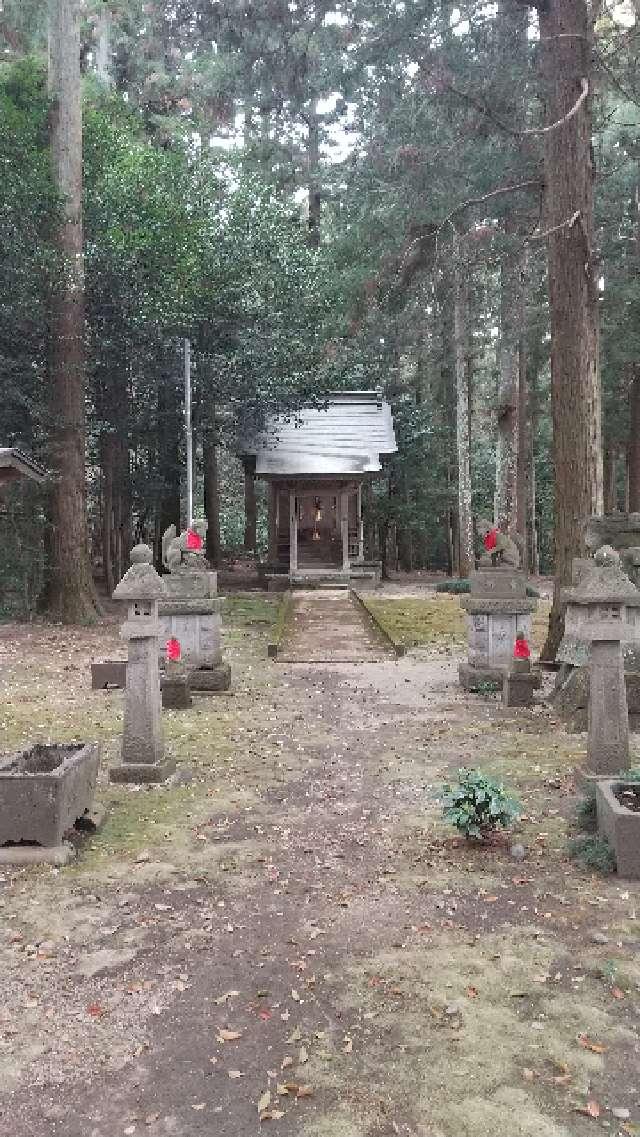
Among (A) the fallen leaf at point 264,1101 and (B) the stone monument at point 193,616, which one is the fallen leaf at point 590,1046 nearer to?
(A) the fallen leaf at point 264,1101

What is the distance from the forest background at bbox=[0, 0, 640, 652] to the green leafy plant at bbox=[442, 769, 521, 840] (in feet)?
20.7

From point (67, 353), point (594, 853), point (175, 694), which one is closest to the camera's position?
point (594, 853)

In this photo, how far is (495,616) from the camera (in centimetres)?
1191

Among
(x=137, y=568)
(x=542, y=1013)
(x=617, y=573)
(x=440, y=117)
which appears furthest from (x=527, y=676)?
(x=440, y=117)

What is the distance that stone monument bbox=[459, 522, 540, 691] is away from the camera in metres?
11.8

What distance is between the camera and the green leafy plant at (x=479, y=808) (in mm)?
5695

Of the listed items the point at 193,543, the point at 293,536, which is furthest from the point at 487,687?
the point at 293,536

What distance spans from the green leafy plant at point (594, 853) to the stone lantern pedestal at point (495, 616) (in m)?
5.95

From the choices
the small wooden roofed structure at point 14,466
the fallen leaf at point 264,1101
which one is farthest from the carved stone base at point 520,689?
the fallen leaf at point 264,1101

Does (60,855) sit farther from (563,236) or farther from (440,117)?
(440,117)

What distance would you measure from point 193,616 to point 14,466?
4.20 m

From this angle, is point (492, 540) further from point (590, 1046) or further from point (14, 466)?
point (590, 1046)

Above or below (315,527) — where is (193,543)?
below

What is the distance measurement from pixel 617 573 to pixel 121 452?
17035 millimetres
